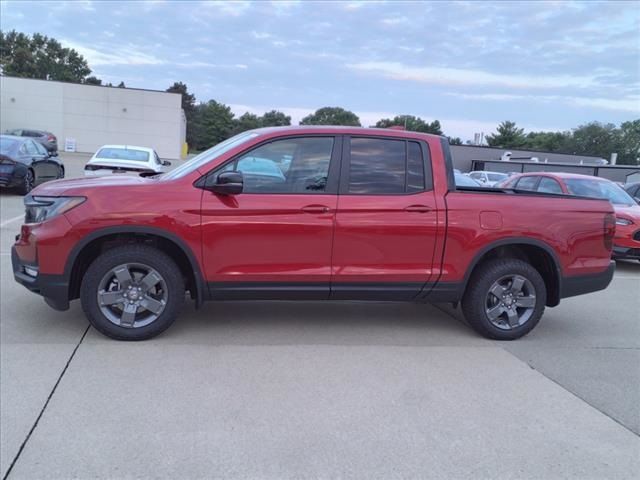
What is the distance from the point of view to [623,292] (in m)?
7.57

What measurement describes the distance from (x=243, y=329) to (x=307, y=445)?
2.10 meters

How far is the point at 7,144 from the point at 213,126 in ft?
235

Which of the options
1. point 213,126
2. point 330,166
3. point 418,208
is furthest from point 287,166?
point 213,126

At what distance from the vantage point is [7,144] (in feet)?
45.5

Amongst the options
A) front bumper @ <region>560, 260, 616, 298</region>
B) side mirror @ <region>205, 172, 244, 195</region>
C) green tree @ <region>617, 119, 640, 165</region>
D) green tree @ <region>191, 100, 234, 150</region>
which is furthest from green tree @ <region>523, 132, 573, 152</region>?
side mirror @ <region>205, 172, 244, 195</region>

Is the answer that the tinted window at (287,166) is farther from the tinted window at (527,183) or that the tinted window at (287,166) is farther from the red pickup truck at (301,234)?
the tinted window at (527,183)

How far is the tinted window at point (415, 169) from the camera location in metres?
4.90

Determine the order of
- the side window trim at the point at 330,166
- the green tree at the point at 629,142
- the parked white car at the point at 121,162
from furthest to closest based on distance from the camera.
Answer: the green tree at the point at 629,142
the parked white car at the point at 121,162
the side window trim at the point at 330,166

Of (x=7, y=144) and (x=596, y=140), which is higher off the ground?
(x=596, y=140)

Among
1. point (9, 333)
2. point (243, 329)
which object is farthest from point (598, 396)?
point (9, 333)

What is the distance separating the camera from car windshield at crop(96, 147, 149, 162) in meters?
13.5

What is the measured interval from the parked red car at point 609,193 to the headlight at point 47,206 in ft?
25.7

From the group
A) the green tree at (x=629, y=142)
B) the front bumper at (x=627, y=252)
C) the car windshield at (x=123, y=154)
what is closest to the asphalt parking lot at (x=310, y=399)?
the front bumper at (x=627, y=252)

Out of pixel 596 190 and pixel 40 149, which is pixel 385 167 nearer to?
pixel 596 190
